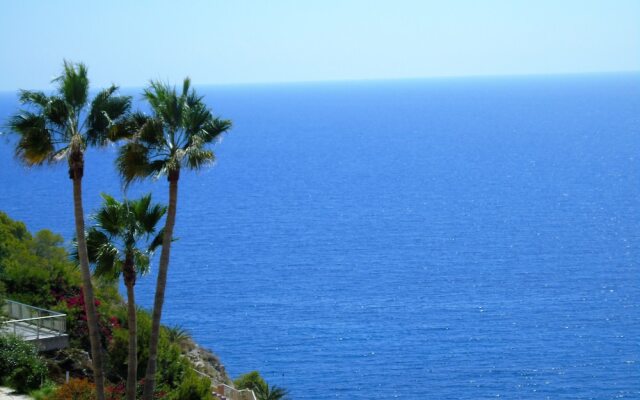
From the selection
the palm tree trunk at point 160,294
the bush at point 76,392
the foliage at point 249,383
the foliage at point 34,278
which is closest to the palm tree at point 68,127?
the palm tree trunk at point 160,294

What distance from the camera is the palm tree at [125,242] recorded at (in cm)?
1939

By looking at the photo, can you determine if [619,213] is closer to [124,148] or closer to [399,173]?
[399,173]

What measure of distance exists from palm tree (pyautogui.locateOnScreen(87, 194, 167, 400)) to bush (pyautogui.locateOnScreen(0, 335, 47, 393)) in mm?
5367

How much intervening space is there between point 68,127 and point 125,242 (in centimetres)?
242

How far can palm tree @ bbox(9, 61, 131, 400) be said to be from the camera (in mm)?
19062

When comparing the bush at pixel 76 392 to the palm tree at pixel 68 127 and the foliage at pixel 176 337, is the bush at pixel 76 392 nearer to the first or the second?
the palm tree at pixel 68 127

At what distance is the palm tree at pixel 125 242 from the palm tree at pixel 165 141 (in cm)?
41

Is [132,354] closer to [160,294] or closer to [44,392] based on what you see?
[160,294]

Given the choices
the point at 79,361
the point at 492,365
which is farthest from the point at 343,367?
the point at 79,361

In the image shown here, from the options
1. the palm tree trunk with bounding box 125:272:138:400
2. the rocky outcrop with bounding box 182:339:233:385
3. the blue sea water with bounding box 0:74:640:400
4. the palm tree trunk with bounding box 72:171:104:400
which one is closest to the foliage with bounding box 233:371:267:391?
the rocky outcrop with bounding box 182:339:233:385

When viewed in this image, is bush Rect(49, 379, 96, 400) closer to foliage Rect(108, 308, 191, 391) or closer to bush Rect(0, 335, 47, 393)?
bush Rect(0, 335, 47, 393)

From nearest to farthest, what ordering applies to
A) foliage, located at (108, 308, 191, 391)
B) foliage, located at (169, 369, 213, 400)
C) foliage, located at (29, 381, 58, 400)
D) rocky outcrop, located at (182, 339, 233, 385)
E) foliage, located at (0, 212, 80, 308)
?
foliage, located at (29, 381, 58, 400)
foliage, located at (169, 369, 213, 400)
foliage, located at (108, 308, 191, 391)
foliage, located at (0, 212, 80, 308)
rocky outcrop, located at (182, 339, 233, 385)

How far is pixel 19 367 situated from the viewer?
24.2 m

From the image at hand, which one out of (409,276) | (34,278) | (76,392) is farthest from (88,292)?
(409,276)
